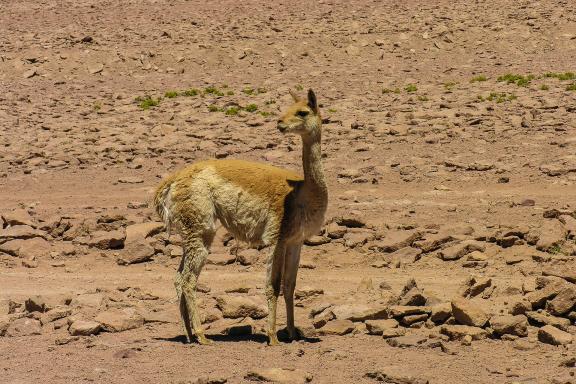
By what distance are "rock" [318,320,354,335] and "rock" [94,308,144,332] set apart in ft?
8.46

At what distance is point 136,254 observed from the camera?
1720 cm

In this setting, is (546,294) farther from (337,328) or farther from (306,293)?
(306,293)

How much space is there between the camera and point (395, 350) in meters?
11.3

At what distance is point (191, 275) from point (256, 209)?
3.86 ft

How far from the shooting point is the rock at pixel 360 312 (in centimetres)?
1259

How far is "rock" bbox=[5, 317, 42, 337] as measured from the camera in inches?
508

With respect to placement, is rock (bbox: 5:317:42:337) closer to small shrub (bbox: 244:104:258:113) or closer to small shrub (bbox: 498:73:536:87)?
small shrub (bbox: 244:104:258:113)

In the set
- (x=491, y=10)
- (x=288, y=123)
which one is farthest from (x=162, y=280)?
(x=491, y=10)

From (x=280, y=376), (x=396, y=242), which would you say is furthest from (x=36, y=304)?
(x=396, y=242)

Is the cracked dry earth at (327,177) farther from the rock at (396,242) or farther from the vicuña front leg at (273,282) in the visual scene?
the vicuña front leg at (273,282)

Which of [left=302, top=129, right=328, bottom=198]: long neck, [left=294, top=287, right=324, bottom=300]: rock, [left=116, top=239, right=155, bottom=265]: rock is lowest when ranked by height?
[left=116, top=239, right=155, bottom=265]: rock

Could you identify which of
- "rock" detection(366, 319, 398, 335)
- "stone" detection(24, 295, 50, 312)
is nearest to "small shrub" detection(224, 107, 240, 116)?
"stone" detection(24, 295, 50, 312)

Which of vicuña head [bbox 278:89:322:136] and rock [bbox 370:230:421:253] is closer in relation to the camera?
vicuña head [bbox 278:89:322:136]

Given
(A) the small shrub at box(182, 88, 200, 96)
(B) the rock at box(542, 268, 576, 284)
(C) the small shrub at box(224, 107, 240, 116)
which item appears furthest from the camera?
(A) the small shrub at box(182, 88, 200, 96)
